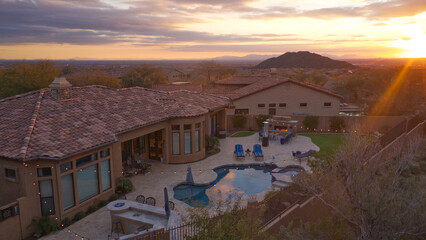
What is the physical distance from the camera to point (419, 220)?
28.6 ft

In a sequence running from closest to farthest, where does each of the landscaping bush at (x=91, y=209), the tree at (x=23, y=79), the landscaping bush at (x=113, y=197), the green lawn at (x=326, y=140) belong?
the landscaping bush at (x=91, y=209)
the landscaping bush at (x=113, y=197)
the green lawn at (x=326, y=140)
the tree at (x=23, y=79)

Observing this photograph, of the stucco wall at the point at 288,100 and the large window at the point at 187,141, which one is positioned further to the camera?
the stucco wall at the point at 288,100

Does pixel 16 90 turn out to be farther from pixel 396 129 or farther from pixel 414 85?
pixel 414 85

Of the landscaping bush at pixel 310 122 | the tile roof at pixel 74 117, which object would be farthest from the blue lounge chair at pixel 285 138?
the tile roof at pixel 74 117

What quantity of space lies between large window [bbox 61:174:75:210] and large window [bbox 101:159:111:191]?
5.96 ft

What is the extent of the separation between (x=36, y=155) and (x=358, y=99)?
63.8m

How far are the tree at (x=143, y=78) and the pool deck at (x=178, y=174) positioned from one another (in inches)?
1634

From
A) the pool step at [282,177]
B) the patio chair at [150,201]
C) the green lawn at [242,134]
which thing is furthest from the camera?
Answer: the green lawn at [242,134]

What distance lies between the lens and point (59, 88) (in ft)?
56.4

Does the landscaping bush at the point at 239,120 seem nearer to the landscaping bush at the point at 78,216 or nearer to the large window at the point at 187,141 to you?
the large window at the point at 187,141

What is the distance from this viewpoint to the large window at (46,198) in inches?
491

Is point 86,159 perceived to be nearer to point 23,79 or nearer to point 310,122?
point 310,122

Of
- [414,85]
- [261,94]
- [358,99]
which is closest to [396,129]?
→ [261,94]

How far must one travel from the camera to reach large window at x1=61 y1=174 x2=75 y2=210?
42.6 feet
